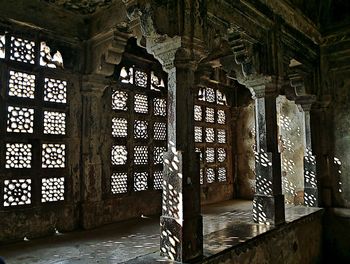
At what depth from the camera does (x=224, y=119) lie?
926 centimetres

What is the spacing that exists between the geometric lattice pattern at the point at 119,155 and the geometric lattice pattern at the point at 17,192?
164cm

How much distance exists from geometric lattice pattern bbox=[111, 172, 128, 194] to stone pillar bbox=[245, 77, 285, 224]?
8.47 feet

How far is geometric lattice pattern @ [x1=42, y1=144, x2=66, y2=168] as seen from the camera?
205 inches

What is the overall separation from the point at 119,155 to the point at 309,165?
4205 mm

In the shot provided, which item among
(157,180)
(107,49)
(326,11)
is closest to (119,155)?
(157,180)

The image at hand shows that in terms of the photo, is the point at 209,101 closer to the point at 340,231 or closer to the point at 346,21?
the point at 346,21

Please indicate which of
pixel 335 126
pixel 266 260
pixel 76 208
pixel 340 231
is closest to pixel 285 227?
pixel 266 260

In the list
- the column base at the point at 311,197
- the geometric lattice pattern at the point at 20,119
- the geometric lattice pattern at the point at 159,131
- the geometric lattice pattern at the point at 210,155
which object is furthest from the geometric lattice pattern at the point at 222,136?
the geometric lattice pattern at the point at 20,119

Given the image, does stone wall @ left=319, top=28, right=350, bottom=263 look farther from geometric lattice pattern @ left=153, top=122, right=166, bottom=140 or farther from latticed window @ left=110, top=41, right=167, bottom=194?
latticed window @ left=110, top=41, right=167, bottom=194

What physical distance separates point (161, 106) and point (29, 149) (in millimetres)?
3118

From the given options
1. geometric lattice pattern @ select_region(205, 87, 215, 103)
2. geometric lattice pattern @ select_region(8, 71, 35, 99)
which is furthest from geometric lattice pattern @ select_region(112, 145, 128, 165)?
geometric lattice pattern @ select_region(205, 87, 215, 103)

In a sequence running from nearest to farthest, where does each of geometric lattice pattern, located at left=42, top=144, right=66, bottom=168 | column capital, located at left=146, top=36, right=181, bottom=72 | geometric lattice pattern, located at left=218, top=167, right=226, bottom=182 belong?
column capital, located at left=146, top=36, right=181, bottom=72, geometric lattice pattern, located at left=42, top=144, right=66, bottom=168, geometric lattice pattern, located at left=218, top=167, right=226, bottom=182

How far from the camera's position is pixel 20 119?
4949 mm

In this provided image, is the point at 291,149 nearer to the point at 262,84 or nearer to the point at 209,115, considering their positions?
the point at 209,115
